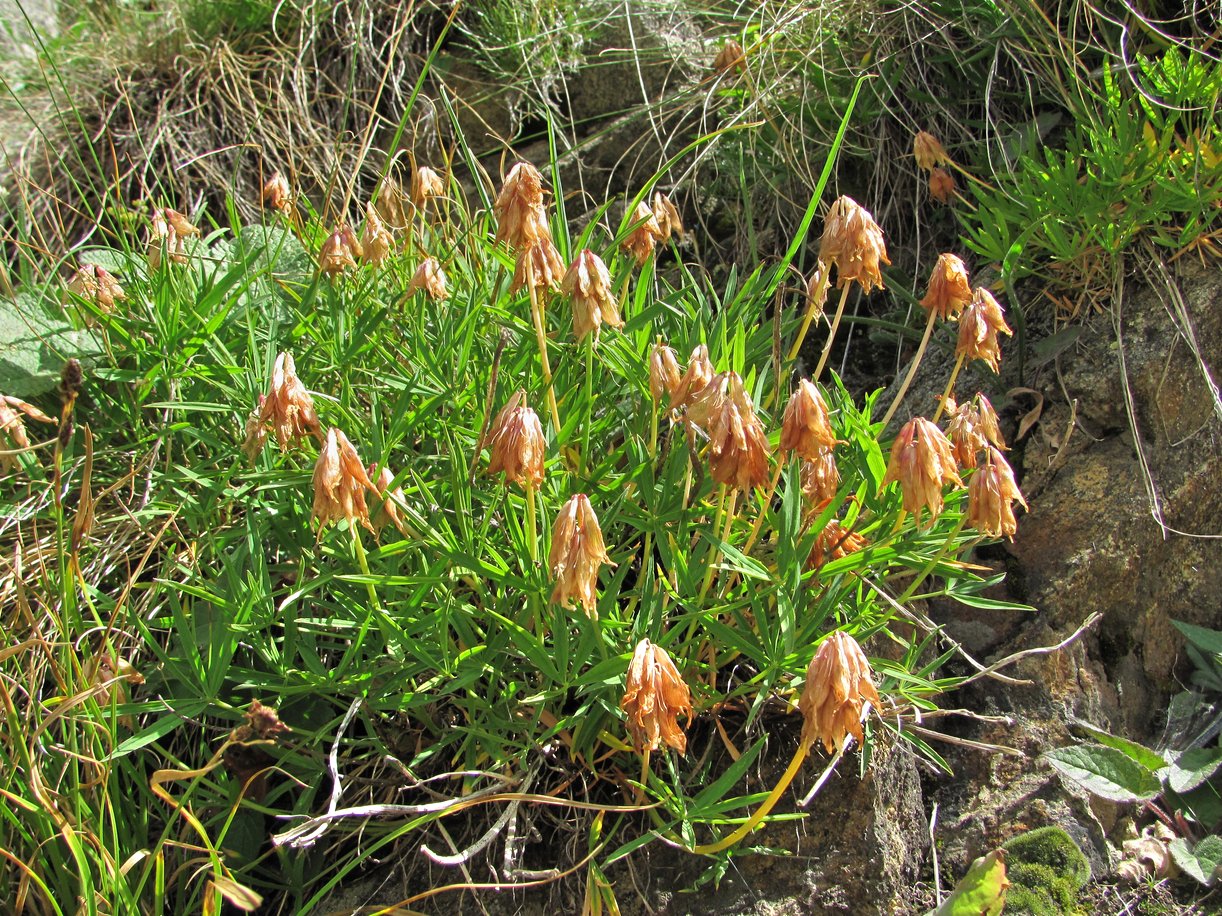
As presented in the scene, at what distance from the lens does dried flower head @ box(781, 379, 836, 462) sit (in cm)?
117

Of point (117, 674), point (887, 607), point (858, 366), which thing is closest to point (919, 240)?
point (858, 366)

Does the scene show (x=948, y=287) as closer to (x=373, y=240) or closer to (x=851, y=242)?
(x=851, y=242)

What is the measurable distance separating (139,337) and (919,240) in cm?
152

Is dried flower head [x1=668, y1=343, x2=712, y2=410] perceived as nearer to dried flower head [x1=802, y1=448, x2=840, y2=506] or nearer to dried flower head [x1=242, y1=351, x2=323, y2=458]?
dried flower head [x1=802, y1=448, x2=840, y2=506]

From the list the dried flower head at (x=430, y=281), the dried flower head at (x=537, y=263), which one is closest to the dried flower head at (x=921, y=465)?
the dried flower head at (x=537, y=263)

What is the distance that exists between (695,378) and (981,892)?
69cm

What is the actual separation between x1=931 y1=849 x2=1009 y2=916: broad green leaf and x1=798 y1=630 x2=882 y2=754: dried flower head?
28 cm

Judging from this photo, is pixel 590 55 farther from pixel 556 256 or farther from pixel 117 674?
pixel 117 674

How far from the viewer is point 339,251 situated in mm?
1633

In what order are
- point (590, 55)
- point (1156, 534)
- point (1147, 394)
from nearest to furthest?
1. point (1156, 534)
2. point (1147, 394)
3. point (590, 55)

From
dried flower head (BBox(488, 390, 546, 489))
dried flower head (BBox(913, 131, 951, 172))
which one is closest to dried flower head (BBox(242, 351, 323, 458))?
dried flower head (BBox(488, 390, 546, 489))

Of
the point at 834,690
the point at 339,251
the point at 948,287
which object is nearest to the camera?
the point at 834,690

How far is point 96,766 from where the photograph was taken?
1387mm

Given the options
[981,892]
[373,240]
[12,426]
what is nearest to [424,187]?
[373,240]
